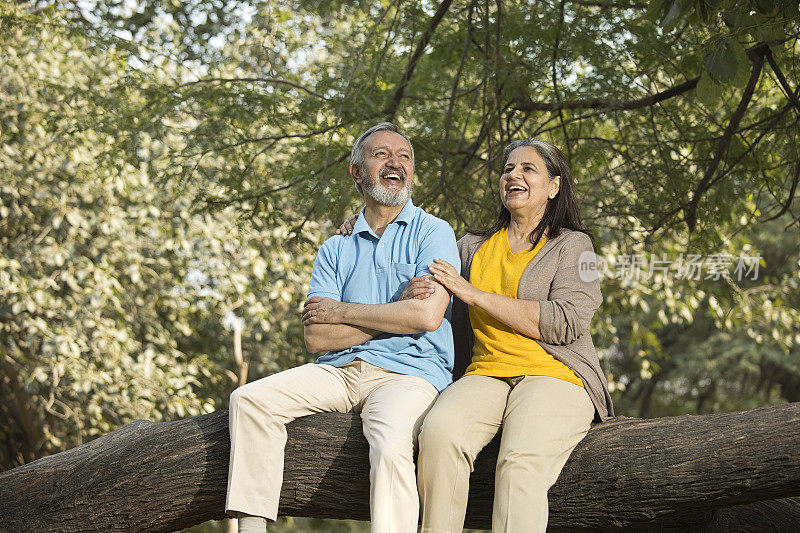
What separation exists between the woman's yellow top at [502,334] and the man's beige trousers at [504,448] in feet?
0.36

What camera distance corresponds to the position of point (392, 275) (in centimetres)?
322

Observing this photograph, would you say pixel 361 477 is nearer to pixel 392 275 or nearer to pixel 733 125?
pixel 392 275

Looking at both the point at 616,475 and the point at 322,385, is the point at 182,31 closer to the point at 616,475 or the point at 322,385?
the point at 322,385

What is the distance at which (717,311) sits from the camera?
8422 millimetres

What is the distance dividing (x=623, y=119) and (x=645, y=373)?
4877 mm

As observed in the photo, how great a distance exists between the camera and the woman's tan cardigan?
9.53 ft

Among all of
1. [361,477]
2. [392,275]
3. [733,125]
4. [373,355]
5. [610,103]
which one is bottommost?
[361,477]

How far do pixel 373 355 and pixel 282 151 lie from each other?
123 inches

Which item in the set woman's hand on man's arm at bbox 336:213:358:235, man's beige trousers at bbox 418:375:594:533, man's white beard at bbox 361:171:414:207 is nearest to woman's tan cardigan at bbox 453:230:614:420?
man's beige trousers at bbox 418:375:594:533

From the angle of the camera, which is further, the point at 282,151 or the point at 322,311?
the point at 282,151

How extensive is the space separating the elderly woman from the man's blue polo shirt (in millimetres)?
121

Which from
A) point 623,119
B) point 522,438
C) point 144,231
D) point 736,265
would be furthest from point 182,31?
point 522,438

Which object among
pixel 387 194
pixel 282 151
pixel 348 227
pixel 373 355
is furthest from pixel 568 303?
pixel 282 151

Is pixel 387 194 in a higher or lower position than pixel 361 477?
higher
